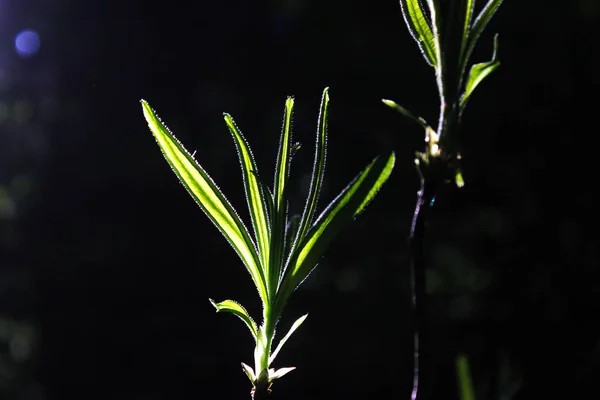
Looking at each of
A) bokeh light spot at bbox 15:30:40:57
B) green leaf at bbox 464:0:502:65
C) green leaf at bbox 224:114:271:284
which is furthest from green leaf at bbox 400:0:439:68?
bokeh light spot at bbox 15:30:40:57

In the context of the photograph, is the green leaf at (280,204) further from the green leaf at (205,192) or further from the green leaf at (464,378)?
the green leaf at (464,378)

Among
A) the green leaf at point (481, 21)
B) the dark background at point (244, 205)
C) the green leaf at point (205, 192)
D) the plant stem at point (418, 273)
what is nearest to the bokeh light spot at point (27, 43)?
the dark background at point (244, 205)

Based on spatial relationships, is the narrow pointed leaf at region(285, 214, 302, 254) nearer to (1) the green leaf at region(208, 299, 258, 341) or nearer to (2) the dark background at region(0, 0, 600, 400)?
(1) the green leaf at region(208, 299, 258, 341)

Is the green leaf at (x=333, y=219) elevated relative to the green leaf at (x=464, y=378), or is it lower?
Answer: elevated

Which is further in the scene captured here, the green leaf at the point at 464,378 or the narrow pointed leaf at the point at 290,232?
the narrow pointed leaf at the point at 290,232

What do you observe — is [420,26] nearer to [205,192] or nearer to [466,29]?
[466,29]

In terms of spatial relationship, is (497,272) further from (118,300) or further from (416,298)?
(416,298)
